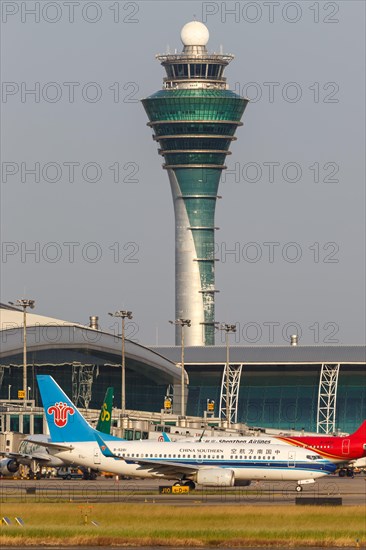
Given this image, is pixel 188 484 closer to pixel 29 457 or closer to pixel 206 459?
pixel 206 459

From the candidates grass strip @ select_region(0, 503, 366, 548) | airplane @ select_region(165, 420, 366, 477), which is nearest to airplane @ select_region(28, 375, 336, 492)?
grass strip @ select_region(0, 503, 366, 548)

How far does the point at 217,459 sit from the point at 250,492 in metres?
3.21

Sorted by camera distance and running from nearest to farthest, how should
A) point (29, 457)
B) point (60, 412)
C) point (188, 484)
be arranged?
point (188, 484) < point (60, 412) < point (29, 457)

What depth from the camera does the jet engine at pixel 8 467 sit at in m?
107

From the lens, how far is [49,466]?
104625 mm

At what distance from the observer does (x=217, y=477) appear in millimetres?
82812

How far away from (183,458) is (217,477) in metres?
3.20

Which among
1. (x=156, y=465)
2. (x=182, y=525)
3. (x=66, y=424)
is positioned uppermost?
(x=66, y=424)

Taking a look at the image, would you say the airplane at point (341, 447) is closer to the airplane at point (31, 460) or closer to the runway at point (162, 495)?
the runway at point (162, 495)

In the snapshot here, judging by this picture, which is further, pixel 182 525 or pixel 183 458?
pixel 183 458

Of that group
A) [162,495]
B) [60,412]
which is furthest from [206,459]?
[60,412]

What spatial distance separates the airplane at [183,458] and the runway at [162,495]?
4.08ft

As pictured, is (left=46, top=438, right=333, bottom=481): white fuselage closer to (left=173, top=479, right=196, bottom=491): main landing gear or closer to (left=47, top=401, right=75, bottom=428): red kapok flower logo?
(left=173, top=479, right=196, bottom=491): main landing gear

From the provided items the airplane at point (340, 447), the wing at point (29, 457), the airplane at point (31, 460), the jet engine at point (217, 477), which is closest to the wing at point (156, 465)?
the jet engine at point (217, 477)
